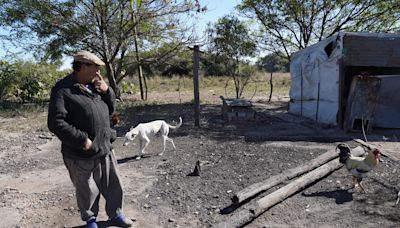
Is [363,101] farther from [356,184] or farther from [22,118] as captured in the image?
[22,118]

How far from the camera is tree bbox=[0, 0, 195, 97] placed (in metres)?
13.9

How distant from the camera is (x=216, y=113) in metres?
12.7

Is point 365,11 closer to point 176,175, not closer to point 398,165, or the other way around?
point 398,165

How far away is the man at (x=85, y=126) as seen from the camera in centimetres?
324

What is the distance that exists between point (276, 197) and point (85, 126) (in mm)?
2336

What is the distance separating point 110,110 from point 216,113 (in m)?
9.04

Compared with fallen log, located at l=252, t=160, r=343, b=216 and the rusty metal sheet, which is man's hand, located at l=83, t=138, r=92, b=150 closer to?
fallen log, located at l=252, t=160, r=343, b=216

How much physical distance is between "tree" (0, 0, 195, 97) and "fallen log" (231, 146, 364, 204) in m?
9.65

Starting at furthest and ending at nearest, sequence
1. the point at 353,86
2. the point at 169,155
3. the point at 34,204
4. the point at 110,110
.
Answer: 1. the point at 353,86
2. the point at 169,155
3. the point at 34,204
4. the point at 110,110

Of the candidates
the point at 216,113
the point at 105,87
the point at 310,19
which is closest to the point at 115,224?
the point at 105,87

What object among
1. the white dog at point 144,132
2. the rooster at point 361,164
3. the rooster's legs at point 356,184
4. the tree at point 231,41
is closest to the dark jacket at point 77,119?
the white dog at point 144,132

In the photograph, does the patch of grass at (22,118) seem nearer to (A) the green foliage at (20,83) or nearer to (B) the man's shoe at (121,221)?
(A) the green foliage at (20,83)

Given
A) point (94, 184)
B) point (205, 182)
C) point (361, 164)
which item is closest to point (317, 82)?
point (361, 164)

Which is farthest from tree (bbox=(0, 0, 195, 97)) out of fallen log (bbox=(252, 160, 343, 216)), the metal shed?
fallen log (bbox=(252, 160, 343, 216))
